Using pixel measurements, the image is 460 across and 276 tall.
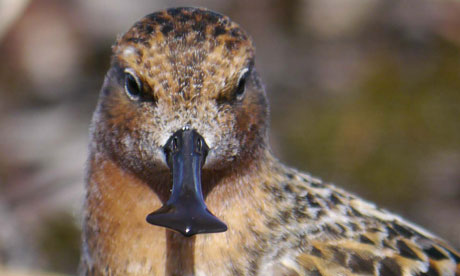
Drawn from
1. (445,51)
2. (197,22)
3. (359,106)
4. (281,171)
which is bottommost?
(281,171)

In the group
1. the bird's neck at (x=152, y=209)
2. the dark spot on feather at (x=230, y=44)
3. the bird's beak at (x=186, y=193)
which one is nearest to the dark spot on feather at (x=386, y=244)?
the bird's neck at (x=152, y=209)

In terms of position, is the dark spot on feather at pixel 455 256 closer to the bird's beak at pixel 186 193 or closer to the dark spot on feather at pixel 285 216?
the dark spot on feather at pixel 285 216

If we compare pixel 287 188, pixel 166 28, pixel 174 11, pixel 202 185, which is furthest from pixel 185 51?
pixel 287 188

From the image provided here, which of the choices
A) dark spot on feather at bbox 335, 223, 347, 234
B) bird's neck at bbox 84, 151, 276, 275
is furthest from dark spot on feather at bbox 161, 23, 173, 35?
dark spot on feather at bbox 335, 223, 347, 234

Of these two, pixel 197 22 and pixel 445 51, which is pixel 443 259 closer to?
pixel 197 22

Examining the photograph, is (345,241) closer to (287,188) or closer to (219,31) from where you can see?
(287,188)

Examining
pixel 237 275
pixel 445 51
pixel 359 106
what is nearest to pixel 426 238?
pixel 237 275

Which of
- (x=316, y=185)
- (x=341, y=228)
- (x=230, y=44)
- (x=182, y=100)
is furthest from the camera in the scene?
(x=316, y=185)
